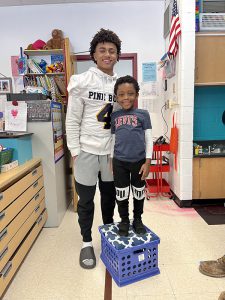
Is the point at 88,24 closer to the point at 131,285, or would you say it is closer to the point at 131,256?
the point at 131,256

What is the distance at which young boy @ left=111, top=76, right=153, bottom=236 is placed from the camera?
1.64 m

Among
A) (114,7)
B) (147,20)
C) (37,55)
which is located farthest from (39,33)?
(147,20)

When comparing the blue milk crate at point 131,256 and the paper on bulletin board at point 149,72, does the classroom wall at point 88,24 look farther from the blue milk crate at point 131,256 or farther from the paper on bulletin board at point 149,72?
the blue milk crate at point 131,256

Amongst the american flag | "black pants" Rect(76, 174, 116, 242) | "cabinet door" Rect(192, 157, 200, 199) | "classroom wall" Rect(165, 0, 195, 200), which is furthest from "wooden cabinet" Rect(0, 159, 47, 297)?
the american flag

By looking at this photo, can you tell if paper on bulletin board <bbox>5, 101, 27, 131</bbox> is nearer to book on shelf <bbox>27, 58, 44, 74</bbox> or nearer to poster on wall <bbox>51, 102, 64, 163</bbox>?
poster on wall <bbox>51, 102, 64, 163</bbox>

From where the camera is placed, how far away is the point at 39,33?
153 inches

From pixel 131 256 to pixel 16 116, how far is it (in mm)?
1543

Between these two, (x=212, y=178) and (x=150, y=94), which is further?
(x=150, y=94)

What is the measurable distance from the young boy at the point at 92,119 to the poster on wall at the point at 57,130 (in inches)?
26.5

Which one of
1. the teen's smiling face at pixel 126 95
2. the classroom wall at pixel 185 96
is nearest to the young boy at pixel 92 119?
the teen's smiling face at pixel 126 95

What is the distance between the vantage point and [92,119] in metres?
1.71

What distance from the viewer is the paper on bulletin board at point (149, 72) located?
3.92 m

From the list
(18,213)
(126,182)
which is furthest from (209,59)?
(18,213)

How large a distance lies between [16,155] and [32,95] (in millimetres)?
603
